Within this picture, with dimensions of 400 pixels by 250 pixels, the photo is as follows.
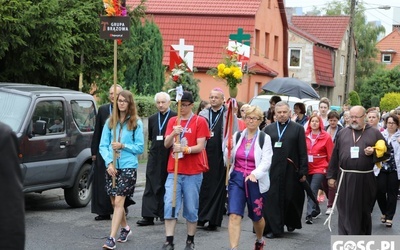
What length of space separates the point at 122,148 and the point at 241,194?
1490mm

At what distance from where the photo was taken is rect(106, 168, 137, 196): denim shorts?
962 centimetres

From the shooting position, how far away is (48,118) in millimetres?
12086

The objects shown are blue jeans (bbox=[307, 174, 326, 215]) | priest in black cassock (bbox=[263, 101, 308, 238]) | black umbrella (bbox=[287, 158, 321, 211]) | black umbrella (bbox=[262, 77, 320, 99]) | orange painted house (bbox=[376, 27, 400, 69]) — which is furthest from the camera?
orange painted house (bbox=[376, 27, 400, 69])

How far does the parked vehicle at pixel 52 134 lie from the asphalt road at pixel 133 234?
0.46 m

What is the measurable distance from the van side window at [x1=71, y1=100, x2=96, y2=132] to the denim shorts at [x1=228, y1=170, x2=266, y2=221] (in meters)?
4.05

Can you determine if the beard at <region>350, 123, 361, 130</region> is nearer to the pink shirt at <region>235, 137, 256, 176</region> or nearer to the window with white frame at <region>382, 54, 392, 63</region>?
the pink shirt at <region>235, 137, 256, 176</region>

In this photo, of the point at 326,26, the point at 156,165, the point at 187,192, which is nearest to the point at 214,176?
the point at 156,165

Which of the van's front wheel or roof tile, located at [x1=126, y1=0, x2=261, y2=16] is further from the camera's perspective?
roof tile, located at [x1=126, y1=0, x2=261, y2=16]

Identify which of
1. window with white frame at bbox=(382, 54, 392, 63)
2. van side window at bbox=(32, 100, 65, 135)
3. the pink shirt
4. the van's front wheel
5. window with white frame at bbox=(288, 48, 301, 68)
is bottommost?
the van's front wheel

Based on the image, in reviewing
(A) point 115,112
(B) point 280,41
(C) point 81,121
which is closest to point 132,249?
(A) point 115,112

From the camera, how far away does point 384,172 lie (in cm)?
1315

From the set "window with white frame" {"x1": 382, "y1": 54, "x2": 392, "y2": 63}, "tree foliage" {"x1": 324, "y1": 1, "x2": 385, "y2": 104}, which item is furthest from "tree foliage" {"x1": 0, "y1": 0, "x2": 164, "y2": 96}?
"window with white frame" {"x1": 382, "y1": 54, "x2": 392, "y2": 63}

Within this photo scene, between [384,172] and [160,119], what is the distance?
389 centimetres

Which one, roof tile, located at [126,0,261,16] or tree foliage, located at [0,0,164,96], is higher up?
roof tile, located at [126,0,261,16]
